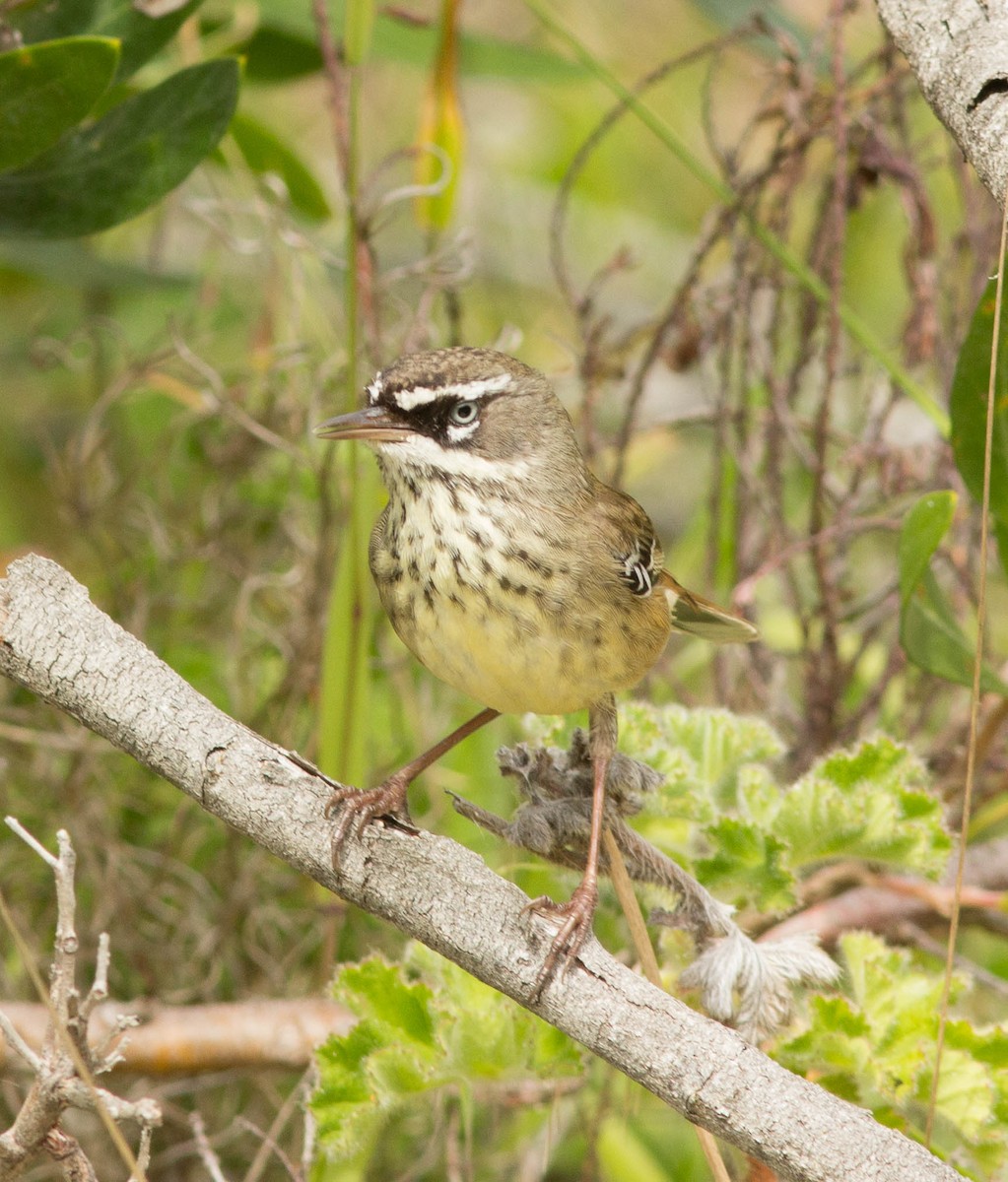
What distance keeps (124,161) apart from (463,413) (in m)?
1.22

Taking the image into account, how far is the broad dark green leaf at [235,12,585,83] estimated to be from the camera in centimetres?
495

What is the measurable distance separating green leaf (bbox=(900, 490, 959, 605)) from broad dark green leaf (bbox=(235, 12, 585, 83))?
2.86 meters

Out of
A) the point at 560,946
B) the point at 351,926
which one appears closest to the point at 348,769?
the point at 351,926

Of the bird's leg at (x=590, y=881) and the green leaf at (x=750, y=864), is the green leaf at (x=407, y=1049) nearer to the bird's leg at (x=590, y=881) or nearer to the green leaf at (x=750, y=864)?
the bird's leg at (x=590, y=881)

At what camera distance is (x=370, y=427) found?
9.04ft

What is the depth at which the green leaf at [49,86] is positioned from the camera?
2920 millimetres

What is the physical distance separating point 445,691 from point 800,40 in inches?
95.0

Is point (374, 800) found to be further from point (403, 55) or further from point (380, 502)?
point (403, 55)

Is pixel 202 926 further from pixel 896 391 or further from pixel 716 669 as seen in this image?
pixel 896 391

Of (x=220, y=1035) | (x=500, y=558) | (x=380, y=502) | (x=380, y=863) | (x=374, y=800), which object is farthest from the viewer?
(x=380, y=502)

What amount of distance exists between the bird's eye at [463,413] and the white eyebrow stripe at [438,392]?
0.02m

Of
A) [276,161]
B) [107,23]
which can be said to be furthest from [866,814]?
[276,161]

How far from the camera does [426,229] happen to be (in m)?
4.13

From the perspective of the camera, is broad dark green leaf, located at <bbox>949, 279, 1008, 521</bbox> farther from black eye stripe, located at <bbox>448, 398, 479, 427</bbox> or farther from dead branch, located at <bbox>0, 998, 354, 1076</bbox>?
dead branch, located at <bbox>0, 998, 354, 1076</bbox>
